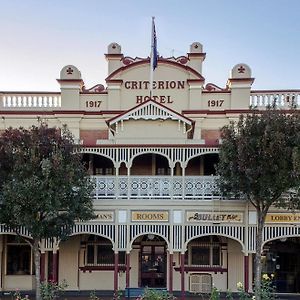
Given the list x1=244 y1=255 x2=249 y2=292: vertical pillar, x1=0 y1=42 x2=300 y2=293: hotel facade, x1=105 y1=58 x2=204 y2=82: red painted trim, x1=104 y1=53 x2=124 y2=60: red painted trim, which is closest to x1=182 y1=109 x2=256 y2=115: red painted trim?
x1=0 y1=42 x2=300 y2=293: hotel facade

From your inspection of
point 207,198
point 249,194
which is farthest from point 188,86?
point 249,194

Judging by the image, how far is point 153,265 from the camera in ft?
89.6

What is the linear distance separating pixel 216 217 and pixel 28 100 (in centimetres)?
1265

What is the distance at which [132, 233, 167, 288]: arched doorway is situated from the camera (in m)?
27.1

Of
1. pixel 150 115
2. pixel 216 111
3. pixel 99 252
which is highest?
pixel 216 111

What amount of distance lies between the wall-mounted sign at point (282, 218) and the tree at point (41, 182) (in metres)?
8.50

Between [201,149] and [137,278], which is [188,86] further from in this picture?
[137,278]

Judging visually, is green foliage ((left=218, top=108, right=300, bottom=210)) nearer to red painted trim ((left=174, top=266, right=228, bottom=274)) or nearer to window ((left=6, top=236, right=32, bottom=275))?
red painted trim ((left=174, top=266, right=228, bottom=274))

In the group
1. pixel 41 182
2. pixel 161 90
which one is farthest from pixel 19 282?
pixel 161 90

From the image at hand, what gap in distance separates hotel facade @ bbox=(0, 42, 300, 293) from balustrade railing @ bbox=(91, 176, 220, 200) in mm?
47

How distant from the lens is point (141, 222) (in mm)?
24500

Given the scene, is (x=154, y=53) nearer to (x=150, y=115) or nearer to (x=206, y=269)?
(x=150, y=115)

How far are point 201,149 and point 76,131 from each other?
7.76 m

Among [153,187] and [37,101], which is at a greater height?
[37,101]
